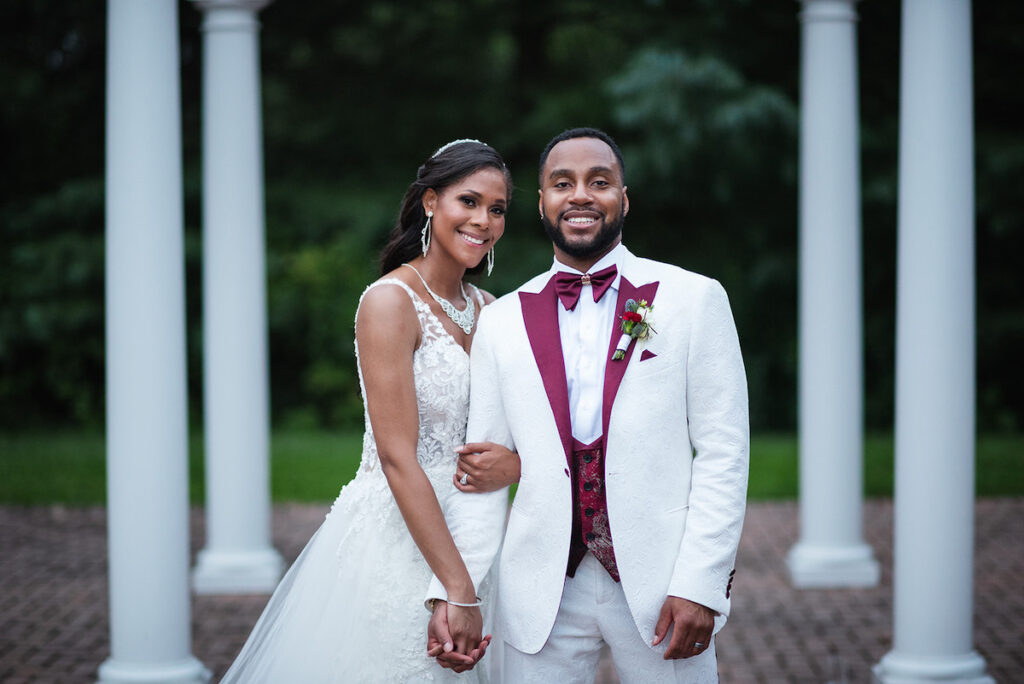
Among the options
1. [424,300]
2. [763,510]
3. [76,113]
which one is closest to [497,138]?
[76,113]

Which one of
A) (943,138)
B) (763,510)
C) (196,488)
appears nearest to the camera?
A: (943,138)

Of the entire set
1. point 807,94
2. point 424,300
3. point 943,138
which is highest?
point 807,94

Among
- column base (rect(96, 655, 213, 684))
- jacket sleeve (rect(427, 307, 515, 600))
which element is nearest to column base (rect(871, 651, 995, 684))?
jacket sleeve (rect(427, 307, 515, 600))

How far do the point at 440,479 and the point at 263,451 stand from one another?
139 inches

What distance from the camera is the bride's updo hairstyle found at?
3525 mm

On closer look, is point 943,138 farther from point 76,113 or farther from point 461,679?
point 76,113

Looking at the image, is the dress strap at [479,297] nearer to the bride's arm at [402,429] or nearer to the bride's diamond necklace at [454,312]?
the bride's diamond necklace at [454,312]

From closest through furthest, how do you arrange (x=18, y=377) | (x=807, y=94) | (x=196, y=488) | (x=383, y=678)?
(x=383, y=678) < (x=807, y=94) < (x=196, y=488) < (x=18, y=377)

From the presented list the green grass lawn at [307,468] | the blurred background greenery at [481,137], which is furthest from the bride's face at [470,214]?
the blurred background greenery at [481,137]

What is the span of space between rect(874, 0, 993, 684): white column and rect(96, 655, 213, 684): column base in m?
2.93

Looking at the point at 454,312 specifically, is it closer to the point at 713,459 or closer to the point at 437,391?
the point at 437,391

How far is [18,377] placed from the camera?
15.7 metres

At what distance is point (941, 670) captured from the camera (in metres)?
4.77

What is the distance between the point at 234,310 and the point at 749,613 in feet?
11.0
